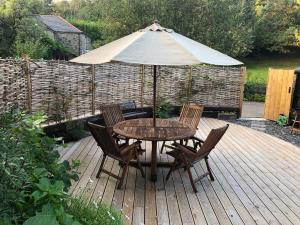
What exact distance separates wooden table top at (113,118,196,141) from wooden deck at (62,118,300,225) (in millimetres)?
619

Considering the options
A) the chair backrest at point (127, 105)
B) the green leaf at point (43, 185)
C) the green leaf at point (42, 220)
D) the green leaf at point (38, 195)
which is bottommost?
the chair backrest at point (127, 105)

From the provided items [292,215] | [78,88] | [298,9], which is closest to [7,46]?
[78,88]

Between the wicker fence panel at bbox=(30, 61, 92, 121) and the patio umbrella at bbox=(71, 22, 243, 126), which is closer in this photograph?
the patio umbrella at bbox=(71, 22, 243, 126)

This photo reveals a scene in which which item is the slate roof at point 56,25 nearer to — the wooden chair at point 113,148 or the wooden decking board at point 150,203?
the wooden chair at point 113,148

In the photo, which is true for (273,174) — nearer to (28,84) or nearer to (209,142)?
(209,142)

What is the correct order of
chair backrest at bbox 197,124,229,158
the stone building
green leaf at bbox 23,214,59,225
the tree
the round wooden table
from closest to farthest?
green leaf at bbox 23,214,59,225, chair backrest at bbox 197,124,229,158, the round wooden table, the stone building, the tree

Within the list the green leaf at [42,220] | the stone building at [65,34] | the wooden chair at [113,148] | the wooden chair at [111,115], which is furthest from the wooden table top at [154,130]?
the stone building at [65,34]

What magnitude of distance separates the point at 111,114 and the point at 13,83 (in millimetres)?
1696

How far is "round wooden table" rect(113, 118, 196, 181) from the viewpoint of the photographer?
440 centimetres

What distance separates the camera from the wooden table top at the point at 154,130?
4398 mm

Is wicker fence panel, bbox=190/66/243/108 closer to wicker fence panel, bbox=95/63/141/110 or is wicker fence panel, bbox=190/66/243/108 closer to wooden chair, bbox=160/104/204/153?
wicker fence panel, bbox=95/63/141/110

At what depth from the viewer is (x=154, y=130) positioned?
4758mm

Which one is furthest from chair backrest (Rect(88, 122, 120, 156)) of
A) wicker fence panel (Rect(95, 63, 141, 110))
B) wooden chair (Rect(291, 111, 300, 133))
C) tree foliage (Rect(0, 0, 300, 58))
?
tree foliage (Rect(0, 0, 300, 58))

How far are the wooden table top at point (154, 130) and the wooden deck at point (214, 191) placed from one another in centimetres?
62
